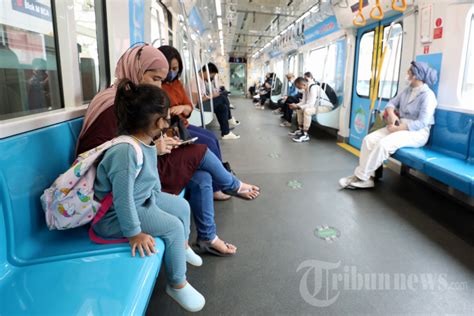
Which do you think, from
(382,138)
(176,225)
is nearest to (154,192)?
(176,225)

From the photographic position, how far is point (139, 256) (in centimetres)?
122

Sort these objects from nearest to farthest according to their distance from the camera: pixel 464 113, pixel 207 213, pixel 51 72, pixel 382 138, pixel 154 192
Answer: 1. pixel 154 192
2. pixel 51 72
3. pixel 207 213
4. pixel 464 113
5. pixel 382 138

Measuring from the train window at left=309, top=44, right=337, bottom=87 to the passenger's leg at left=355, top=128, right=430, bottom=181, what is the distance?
10.00 ft

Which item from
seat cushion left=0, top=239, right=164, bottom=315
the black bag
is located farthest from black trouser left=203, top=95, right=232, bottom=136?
seat cushion left=0, top=239, right=164, bottom=315

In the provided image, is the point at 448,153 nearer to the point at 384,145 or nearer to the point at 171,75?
the point at 384,145

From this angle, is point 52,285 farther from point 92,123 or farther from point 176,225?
point 92,123

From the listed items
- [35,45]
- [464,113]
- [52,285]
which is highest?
[35,45]

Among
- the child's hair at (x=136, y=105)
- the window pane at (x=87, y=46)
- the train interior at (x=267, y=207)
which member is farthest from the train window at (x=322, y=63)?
the child's hair at (x=136, y=105)

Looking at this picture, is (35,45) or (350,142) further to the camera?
(350,142)

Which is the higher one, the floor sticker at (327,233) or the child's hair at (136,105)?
the child's hair at (136,105)

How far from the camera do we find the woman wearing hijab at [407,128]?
3260mm

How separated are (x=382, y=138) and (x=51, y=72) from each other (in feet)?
10.1

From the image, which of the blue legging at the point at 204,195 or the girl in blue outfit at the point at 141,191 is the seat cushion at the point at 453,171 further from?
the girl in blue outfit at the point at 141,191

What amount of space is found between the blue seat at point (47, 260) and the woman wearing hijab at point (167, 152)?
229mm
